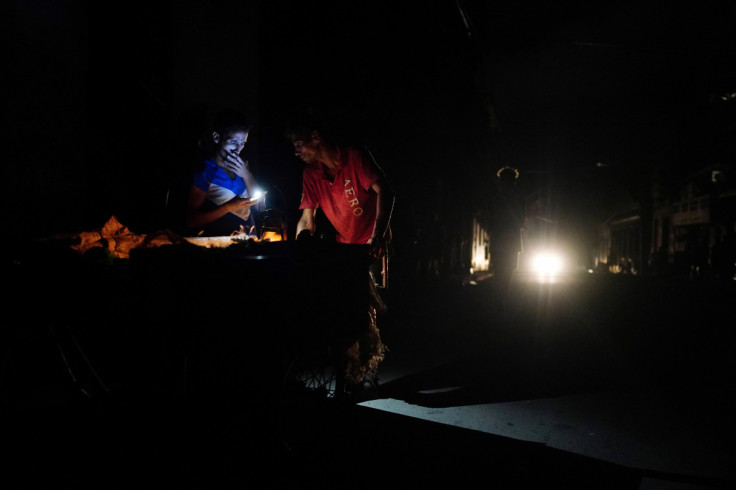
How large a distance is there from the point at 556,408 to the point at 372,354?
2.07m

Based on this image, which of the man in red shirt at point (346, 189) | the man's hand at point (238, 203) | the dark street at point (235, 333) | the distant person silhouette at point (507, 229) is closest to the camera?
the dark street at point (235, 333)

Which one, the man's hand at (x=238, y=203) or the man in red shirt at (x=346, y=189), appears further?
the man in red shirt at (x=346, y=189)

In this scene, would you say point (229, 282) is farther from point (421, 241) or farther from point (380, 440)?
point (421, 241)

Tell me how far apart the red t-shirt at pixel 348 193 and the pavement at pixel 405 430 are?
1.55 meters

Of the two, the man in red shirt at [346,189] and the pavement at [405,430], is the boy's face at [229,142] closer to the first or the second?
the man in red shirt at [346,189]

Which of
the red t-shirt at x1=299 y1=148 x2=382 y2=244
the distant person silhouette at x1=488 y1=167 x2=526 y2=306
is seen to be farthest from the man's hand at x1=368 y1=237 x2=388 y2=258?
the distant person silhouette at x1=488 y1=167 x2=526 y2=306

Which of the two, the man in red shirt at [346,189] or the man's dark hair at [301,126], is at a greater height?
the man's dark hair at [301,126]

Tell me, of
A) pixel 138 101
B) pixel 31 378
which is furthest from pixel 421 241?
pixel 31 378

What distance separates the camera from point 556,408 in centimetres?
452

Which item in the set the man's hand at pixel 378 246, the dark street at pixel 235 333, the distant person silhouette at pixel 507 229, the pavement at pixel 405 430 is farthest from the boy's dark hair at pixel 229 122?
the distant person silhouette at pixel 507 229

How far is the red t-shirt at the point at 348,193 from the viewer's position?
13.2 feet

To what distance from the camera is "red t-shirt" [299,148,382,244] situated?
404cm

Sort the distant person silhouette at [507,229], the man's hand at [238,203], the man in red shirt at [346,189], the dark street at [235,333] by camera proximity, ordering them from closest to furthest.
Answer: the dark street at [235,333], the man's hand at [238,203], the man in red shirt at [346,189], the distant person silhouette at [507,229]

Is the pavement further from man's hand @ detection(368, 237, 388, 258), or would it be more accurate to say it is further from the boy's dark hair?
the boy's dark hair
